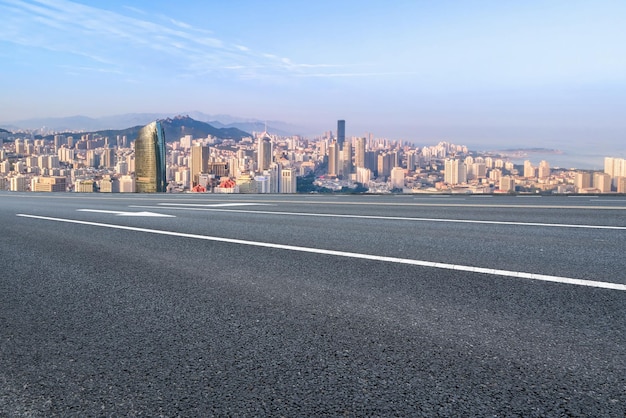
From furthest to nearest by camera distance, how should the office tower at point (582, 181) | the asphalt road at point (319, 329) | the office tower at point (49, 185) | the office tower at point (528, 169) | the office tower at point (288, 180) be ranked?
the office tower at point (49, 185), the office tower at point (288, 180), the office tower at point (528, 169), the office tower at point (582, 181), the asphalt road at point (319, 329)

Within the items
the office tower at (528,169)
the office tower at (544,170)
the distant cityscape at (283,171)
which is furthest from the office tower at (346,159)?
the office tower at (544,170)

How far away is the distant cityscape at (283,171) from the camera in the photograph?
2780 centimetres

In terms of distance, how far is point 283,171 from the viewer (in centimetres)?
4122

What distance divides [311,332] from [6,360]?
5.34 ft

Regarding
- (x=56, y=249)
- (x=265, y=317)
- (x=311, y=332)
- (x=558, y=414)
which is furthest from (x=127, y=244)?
(x=558, y=414)

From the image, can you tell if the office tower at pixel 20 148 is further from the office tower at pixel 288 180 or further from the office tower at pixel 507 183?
the office tower at pixel 507 183

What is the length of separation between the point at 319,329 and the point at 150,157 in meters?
60.6

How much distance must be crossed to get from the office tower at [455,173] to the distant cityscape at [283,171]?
72 mm

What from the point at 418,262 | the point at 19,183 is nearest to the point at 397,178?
the point at 19,183

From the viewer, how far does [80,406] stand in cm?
210

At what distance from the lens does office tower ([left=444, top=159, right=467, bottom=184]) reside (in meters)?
36.9

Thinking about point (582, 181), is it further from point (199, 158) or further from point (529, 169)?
point (199, 158)

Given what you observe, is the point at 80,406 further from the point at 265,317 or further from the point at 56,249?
the point at 56,249

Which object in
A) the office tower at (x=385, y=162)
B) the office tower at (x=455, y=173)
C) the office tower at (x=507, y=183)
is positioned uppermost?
the office tower at (x=385, y=162)
